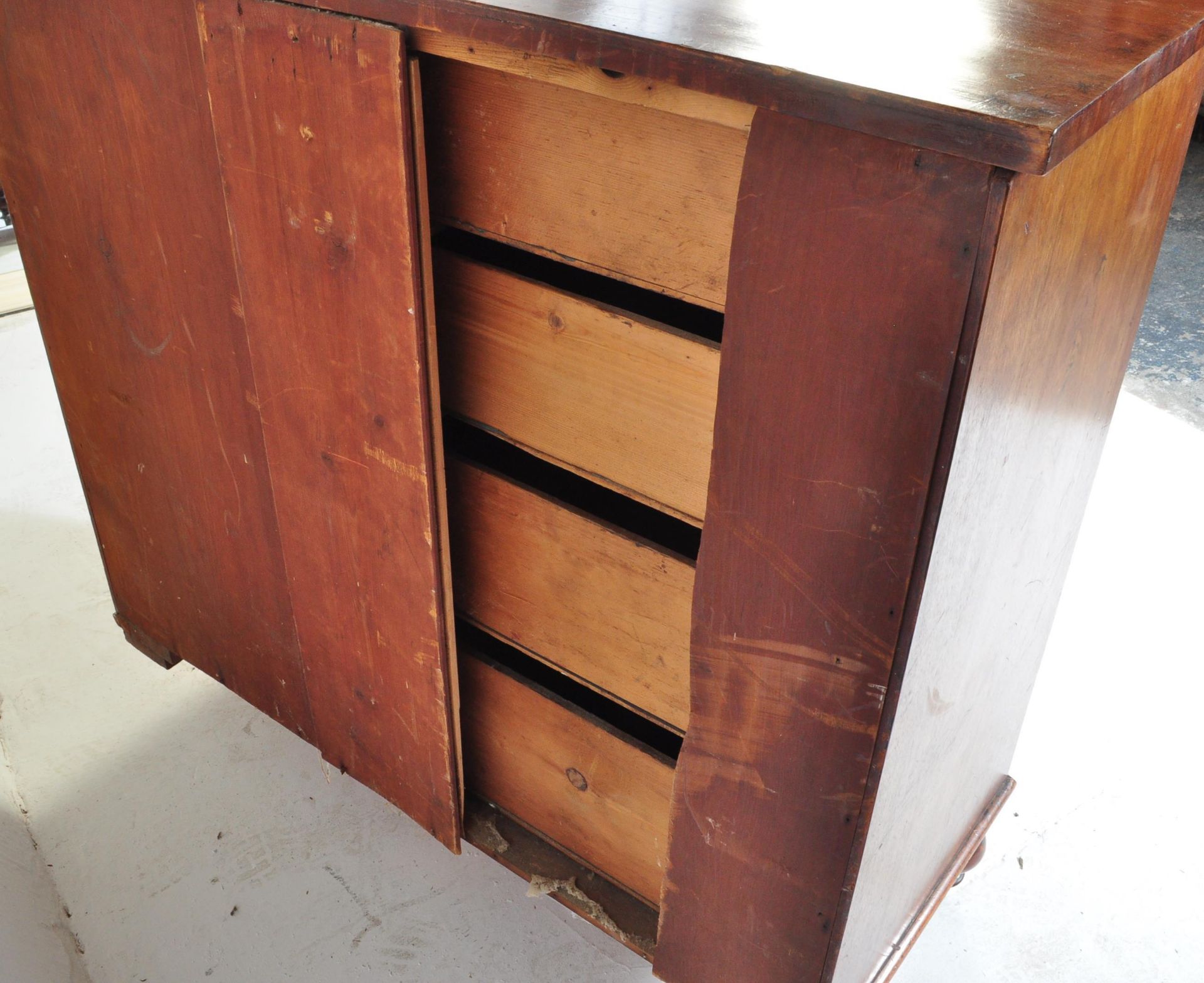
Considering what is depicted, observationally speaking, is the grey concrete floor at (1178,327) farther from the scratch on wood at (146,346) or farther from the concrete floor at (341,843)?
the scratch on wood at (146,346)

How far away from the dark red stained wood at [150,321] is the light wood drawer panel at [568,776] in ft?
0.93

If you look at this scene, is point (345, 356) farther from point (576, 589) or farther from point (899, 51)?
point (899, 51)

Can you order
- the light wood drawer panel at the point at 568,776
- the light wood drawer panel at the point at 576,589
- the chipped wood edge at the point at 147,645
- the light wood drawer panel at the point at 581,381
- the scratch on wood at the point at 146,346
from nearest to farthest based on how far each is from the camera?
the light wood drawer panel at the point at 581,381 < the light wood drawer panel at the point at 576,589 < the light wood drawer panel at the point at 568,776 < the scratch on wood at the point at 146,346 < the chipped wood edge at the point at 147,645

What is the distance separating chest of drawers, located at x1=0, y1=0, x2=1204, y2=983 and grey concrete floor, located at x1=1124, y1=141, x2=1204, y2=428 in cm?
150

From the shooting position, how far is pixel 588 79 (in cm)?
79

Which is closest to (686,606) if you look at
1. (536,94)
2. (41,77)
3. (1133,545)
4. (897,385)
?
(897,385)

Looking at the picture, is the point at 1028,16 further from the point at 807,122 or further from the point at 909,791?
the point at 909,791

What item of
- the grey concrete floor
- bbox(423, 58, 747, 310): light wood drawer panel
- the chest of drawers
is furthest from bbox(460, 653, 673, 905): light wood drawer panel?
the grey concrete floor

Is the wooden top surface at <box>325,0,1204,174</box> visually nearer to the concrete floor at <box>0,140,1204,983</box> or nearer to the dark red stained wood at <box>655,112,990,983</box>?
the dark red stained wood at <box>655,112,990,983</box>

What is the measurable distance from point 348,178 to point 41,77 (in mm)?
502

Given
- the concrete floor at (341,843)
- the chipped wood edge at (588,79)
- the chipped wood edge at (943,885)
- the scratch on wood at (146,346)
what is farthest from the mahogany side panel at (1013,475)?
the scratch on wood at (146,346)

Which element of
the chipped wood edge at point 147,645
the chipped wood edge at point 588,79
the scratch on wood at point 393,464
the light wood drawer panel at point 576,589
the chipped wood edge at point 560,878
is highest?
the chipped wood edge at point 588,79

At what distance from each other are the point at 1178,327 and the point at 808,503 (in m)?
2.54

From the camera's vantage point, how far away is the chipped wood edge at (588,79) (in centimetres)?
75
